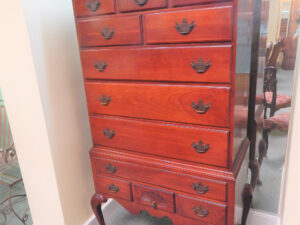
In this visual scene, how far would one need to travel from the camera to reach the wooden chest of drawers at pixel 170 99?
3.29 ft

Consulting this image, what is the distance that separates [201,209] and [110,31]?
924 mm

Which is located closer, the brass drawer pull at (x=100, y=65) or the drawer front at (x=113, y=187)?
the brass drawer pull at (x=100, y=65)

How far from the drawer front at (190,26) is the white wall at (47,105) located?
0.57m

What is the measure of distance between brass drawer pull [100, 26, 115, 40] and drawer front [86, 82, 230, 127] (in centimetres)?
22

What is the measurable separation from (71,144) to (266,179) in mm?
1184

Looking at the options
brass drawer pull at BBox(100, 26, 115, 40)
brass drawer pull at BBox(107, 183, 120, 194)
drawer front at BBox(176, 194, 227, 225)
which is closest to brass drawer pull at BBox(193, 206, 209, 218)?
drawer front at BBox(176, 194, 227, 225)

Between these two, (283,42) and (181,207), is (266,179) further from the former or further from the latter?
(283,42)

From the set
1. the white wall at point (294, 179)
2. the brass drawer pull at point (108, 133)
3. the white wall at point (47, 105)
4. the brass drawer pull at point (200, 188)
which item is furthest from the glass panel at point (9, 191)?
the white wall at point (294, 179)

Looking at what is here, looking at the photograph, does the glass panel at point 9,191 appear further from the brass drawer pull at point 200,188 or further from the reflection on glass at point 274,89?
the reflection on glass at point 274,89

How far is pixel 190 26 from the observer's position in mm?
998

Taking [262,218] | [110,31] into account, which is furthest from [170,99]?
[262,218]

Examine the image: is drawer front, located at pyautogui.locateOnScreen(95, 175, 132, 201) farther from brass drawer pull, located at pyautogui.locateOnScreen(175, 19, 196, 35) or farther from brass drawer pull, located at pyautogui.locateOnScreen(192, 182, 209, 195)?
brass drawer pull, located at pyautogui.locateOnScreen(175, 19, 196, 35)

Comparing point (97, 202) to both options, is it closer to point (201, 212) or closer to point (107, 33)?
point (201, 212)

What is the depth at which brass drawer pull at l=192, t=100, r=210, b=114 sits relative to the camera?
1063mm
